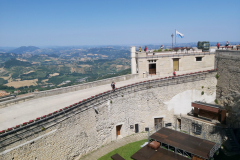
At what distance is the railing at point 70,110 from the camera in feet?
51.8

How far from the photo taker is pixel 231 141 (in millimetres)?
24781

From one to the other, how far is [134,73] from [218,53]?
15.3 m

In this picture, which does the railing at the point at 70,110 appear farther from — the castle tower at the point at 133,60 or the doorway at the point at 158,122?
the castle tower at the point at 133,60

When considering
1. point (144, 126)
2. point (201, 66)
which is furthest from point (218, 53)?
point (144, 126)

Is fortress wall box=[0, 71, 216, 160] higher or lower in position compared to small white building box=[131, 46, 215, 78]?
lower

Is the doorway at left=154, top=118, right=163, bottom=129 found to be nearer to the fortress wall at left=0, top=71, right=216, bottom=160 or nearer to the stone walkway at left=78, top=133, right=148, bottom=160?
the fortress wall at left=0, top=71, right=216, bottom=160

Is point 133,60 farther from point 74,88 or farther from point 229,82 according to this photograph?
point 229,82

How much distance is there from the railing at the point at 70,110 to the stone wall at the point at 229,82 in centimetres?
300

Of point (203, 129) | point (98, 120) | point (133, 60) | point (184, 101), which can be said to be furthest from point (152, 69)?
point (98, 120)

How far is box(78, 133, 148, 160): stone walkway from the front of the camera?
22984 mm

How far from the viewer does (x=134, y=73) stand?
123ft

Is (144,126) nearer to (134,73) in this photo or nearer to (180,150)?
(180,150)

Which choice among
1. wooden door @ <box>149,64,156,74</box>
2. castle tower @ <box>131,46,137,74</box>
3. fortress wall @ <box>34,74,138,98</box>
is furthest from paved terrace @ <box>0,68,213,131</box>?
wooden door @ <box>149,64,156,74</box>

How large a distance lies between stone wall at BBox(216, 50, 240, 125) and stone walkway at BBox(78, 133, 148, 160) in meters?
13.1
